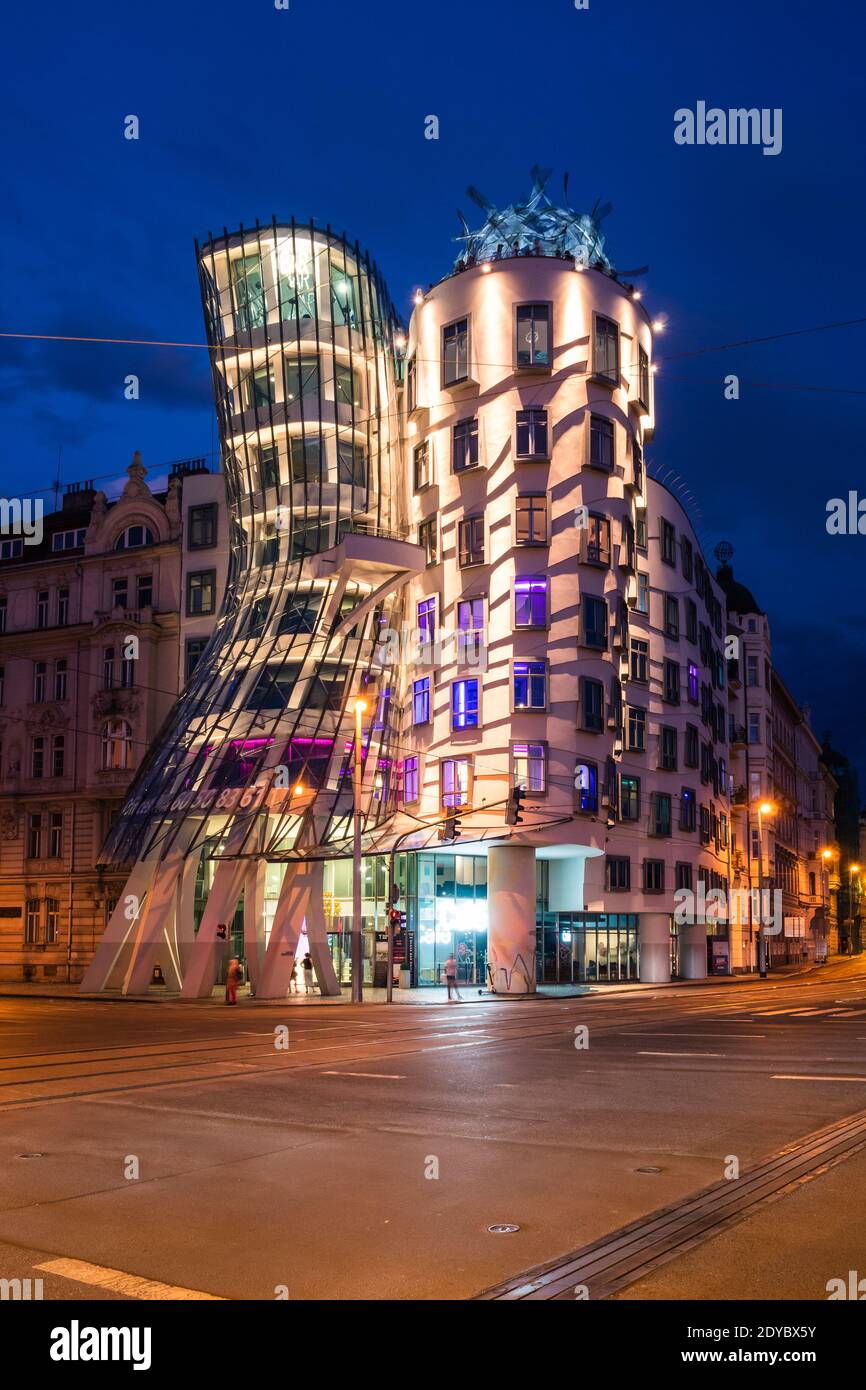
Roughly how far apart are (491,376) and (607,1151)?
141 feet

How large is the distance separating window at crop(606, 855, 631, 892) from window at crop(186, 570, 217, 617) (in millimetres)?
22587

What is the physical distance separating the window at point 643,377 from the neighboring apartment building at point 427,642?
0.33 metres

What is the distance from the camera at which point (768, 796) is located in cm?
9038

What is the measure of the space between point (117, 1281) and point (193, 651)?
5622 centimetres

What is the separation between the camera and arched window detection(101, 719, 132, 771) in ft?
204

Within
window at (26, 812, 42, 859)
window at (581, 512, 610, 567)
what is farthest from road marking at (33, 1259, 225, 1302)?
window at (26, 812, 42, 859)

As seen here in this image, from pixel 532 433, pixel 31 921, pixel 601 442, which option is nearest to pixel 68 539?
pixel 31 921

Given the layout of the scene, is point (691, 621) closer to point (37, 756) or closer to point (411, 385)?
point (411, 385)

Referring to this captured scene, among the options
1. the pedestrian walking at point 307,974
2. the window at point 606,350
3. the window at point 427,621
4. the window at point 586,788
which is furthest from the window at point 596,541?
the pedestrian walking at point 307,974

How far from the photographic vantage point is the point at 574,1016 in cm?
3272

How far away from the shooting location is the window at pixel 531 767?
157 ft
